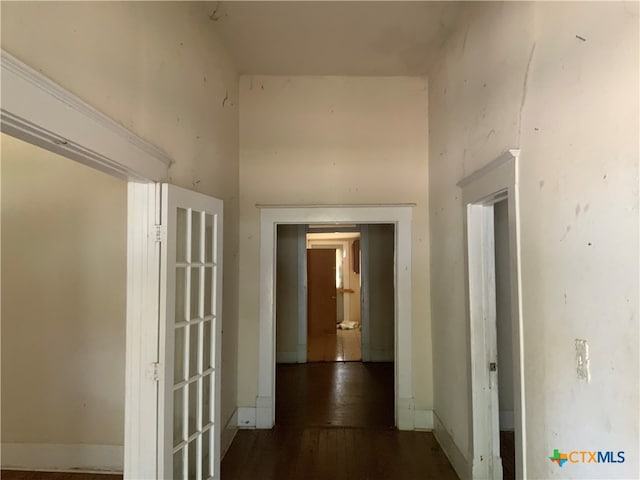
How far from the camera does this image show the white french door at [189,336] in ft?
6.22

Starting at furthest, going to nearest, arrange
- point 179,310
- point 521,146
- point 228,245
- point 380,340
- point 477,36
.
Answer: point 380,340, point 228,245, point 477,36, point 179,310, point 521,146

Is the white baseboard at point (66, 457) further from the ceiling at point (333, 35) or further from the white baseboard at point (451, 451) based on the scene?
the ceiling at point (333, 35)

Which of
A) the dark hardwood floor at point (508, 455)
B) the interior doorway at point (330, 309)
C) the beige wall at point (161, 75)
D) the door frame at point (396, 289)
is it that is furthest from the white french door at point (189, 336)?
the interior doorway at point (330, 309)

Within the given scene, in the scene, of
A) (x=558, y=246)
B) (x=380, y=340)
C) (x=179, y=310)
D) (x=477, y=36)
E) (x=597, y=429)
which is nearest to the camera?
(x=597, y=429)

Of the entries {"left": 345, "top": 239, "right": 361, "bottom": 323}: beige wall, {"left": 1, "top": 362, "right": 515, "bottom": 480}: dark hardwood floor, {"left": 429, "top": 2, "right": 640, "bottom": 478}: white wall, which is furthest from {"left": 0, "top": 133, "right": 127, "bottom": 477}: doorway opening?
{"left": 345, "top": 239, "right": 361, "bottom": 323}: beige wall

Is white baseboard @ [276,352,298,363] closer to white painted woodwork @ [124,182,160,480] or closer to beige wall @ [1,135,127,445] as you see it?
beige wall @ [1,135,127,445]

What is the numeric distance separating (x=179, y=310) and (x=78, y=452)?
1696mm

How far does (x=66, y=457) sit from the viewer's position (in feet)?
9.14

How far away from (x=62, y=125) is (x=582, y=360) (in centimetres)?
203

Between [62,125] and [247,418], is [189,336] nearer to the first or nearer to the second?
[62,125]

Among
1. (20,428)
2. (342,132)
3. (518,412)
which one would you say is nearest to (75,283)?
(20,428)

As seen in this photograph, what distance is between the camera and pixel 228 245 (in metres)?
3.19

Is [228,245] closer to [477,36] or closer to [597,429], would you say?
[477,36]

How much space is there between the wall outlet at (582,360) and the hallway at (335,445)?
1.73m
